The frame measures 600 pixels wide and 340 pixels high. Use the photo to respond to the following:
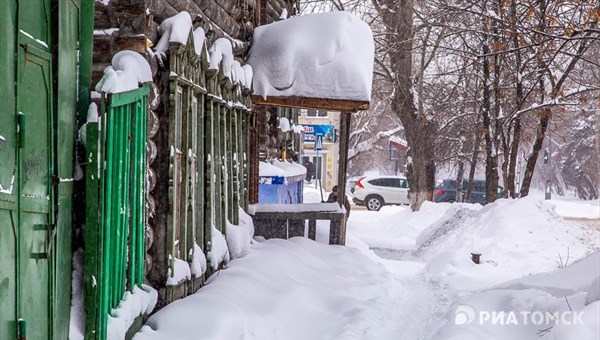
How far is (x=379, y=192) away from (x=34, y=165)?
3151cm

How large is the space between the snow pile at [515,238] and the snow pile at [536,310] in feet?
16.3

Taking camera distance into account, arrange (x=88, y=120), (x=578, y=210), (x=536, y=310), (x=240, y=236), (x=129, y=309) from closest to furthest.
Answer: (x=88, y=120) < (x=129, y=309) < (x=536, y=310) < (x=240, y=236) < (x=578, y=210)

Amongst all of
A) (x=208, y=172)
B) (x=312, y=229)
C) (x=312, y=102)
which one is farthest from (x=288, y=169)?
(x=208, y=172)

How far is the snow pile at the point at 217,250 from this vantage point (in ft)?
24.3

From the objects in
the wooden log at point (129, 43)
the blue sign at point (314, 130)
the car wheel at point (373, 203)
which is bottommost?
the car wheel at point (373, 203)

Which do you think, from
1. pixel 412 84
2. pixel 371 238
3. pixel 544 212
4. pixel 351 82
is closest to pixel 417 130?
pixel 412 84

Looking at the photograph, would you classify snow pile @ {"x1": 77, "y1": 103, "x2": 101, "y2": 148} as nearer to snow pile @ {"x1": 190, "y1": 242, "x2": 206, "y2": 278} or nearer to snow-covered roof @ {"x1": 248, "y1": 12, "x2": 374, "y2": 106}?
snow pile @ {"x1": 190, "y1": 242, "x2": 206, "y2": 278}

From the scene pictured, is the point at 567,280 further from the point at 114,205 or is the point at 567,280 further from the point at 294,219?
the point at 114,205

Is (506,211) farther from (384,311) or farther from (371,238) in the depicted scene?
(384,311)

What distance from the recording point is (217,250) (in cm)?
764

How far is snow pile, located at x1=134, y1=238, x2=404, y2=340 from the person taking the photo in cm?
557

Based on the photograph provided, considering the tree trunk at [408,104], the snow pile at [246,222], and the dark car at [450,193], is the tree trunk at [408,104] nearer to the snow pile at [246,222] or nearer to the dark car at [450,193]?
the snow pile at [246,222]

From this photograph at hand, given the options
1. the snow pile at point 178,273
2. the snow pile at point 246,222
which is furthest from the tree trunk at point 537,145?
the snow pile at point 178,273

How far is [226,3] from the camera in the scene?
8688 mm
